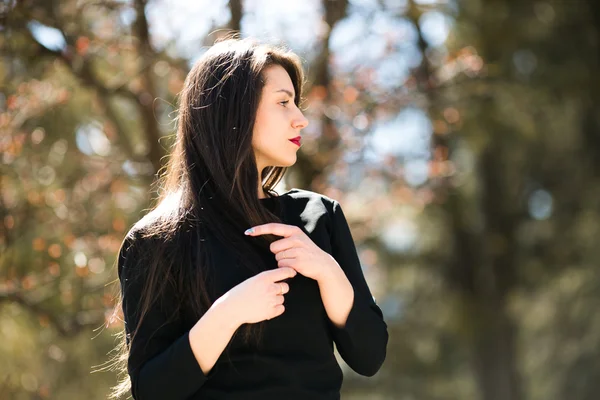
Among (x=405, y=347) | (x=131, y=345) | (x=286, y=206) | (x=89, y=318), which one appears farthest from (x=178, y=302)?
(x=405, y=347)

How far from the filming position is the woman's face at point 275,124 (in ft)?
6.40

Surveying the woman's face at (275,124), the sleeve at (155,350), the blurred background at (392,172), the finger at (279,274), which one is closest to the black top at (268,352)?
the sleeve at (155,350)

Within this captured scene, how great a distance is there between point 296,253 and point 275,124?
339mm

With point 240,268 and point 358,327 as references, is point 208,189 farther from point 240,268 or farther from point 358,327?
point 358,327

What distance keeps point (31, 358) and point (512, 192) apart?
6.61 m

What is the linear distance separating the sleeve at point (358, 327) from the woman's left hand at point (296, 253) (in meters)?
0.13

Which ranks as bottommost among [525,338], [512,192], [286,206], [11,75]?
[525,338]

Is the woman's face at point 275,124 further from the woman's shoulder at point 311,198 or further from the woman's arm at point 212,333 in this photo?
the woman's arm at point 212,333

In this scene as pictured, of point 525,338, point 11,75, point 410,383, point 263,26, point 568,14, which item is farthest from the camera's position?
point 525,338

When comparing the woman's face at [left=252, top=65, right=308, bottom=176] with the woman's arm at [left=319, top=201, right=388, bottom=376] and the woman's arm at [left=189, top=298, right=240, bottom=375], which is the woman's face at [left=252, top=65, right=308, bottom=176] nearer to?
the woman's arm at [left=319, top=201, right=388, bottom=376]

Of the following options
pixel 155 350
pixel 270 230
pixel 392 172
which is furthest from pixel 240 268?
pixel 392 172

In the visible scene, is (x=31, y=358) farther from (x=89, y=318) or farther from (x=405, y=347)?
(x=405, y=347)

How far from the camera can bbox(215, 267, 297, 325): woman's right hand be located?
1703 mm

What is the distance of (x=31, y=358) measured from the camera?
5.32 metres
